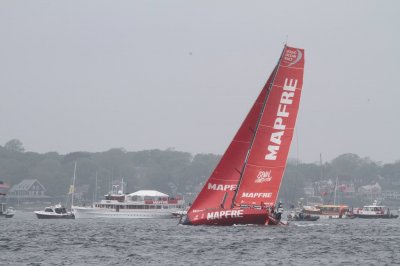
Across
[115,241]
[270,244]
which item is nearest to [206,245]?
[270,244]

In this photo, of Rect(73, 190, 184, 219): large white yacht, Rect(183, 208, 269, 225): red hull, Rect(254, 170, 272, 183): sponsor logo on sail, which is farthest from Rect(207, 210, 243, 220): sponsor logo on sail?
Rect(73, 190, 184, 219): large white yacht

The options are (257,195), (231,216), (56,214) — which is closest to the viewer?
(231,216)

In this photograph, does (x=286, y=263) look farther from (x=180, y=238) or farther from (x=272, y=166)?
(x=272, y=166)

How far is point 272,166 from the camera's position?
243 feet

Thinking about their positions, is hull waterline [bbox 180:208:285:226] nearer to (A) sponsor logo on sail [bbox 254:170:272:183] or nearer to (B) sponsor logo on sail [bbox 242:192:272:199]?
(B) sponsor logo on sail [bbox 242:192:272:199]

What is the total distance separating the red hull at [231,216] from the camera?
7194 centimetres

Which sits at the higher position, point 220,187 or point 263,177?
point 263,177

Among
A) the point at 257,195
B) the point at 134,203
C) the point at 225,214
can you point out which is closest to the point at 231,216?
the point at 225,214

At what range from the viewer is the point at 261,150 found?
73625 mm

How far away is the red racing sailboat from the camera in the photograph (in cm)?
7350

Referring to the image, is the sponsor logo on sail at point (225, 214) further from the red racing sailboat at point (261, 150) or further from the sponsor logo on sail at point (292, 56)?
the sponsor logo on sail at point (292, 56)

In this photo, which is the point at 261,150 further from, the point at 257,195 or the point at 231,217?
the point at 231,217

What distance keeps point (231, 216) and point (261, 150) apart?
564 centimetres

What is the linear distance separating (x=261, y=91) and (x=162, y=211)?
64590 millimetres
